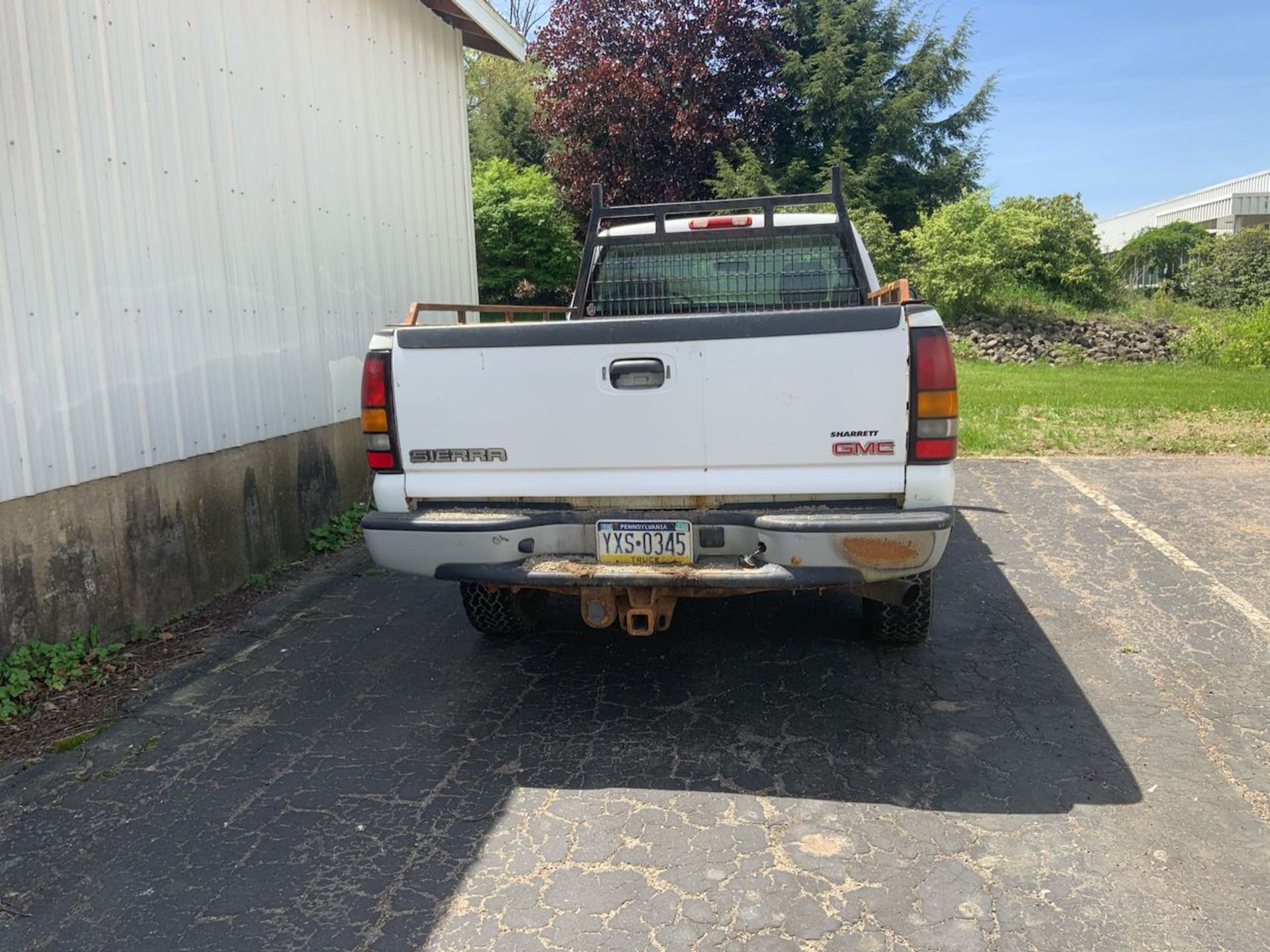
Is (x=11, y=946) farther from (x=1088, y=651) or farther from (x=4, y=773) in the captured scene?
(x=1088, y=651)

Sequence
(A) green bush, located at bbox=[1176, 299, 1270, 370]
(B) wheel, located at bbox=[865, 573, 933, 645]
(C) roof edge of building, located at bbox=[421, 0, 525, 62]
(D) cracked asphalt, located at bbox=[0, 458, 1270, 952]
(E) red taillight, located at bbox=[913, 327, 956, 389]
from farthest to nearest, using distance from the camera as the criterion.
Result: (A) green bush, located at bbox=[1176, 299, 1270, 370], (C) roof edge of building, located at bbox=[421, 0, 525, 62], (B) wheel, located at bbox=[865, 573, 933, 645], (E) red taillight, located at bbox=[913, 327, 956, 389], (D) cracked asphalt, located at bbox=[0, 458, 1270, 952]

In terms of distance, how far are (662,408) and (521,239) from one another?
23.4m

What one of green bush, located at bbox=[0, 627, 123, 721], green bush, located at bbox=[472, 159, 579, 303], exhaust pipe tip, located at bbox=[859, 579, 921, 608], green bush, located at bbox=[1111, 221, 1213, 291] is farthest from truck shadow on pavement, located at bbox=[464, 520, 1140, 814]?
green bush, located at bbox=[1111, 221, 1213, 291]

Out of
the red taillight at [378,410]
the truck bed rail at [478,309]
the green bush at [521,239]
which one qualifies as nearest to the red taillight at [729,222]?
the truck bed rail at [478,309]

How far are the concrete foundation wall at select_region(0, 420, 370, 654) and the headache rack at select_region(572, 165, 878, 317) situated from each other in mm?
2471

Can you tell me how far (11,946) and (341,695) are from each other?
1806 millimetres

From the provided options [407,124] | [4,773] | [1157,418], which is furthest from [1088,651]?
[1157,418]

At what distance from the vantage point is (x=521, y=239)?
85.8 ft

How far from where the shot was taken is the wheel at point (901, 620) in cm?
461

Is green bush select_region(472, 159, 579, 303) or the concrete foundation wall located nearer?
the concrete foundation wall

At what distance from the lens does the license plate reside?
379 cm

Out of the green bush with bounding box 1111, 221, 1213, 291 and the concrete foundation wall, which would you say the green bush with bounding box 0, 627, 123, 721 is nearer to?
the concrete foundation wall

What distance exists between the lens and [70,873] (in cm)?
317

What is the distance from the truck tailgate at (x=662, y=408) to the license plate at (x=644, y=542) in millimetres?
132
